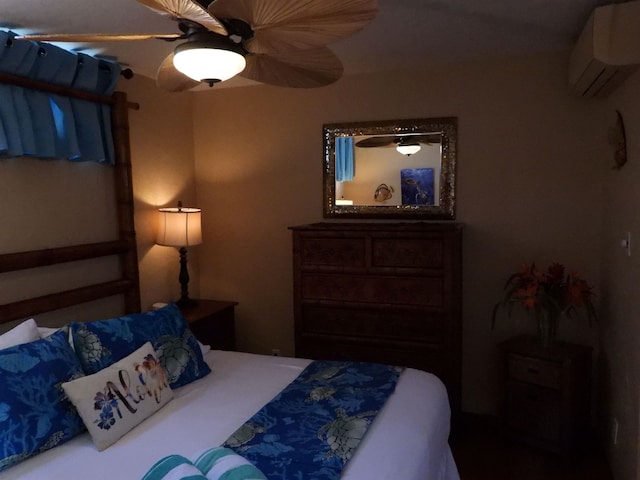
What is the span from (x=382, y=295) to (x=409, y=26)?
150 centimetres

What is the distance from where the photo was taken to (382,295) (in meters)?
2.98

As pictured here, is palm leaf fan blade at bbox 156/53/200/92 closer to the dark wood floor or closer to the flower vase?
the flower vase

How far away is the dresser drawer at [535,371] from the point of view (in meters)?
2.71

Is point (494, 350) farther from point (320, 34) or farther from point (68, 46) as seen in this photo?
point (68, 46)

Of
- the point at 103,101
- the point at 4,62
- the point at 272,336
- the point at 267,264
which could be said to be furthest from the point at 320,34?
the point at 272,336

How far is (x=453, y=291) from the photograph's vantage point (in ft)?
9.35

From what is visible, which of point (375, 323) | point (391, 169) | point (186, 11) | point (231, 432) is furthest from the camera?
point (391, 169)

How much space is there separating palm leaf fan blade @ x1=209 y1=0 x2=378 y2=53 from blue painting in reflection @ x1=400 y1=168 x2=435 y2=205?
1.80 meters

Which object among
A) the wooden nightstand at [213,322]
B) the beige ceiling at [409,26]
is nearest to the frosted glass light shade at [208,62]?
the beige ceiling at [409,26]

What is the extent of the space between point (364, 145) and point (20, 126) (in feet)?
6.66

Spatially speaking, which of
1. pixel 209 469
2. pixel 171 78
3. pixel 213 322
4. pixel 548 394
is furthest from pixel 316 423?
pixel 213 322

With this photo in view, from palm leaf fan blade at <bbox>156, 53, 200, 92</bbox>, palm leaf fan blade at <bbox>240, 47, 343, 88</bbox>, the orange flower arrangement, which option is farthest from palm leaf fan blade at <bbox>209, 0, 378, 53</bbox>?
the orange flower arrangement

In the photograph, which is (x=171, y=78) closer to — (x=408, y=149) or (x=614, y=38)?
(x=408, y=149)

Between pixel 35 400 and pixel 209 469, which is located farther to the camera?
pixel 35 400
